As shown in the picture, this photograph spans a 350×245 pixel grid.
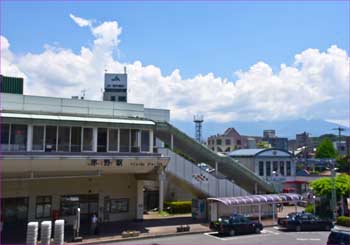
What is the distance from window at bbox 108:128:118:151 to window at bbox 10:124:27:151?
6.54 metres

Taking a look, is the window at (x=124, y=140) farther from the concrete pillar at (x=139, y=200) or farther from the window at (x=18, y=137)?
the window at (x=18, y=137)

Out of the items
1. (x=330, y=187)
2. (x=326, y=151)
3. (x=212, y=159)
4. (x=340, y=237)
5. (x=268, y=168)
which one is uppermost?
(x=326, y=151)

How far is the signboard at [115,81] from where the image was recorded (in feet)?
267

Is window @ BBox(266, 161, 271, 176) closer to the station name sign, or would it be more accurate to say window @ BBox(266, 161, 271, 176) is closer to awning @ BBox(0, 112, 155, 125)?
the station name sign


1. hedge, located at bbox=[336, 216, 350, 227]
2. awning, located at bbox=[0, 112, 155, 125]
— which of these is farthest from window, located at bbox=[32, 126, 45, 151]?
hedge, located at bbox=[336, 216, 350, 227]

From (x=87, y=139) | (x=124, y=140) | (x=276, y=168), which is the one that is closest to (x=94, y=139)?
(x=87, y=139)

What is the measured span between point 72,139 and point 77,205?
7335 millimetres

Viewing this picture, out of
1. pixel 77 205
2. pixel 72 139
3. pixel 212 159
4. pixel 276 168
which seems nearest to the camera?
pixel 72 139

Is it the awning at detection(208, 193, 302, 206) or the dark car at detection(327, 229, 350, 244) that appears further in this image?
the awning at detection(208, 193, 302, 206)

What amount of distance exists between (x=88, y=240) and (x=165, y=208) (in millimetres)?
15252

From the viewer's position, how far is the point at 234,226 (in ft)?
111

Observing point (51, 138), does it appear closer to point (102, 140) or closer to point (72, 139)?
point (72, 139)

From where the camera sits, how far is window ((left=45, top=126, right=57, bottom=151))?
31.7 meters

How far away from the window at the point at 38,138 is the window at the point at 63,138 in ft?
4.41
